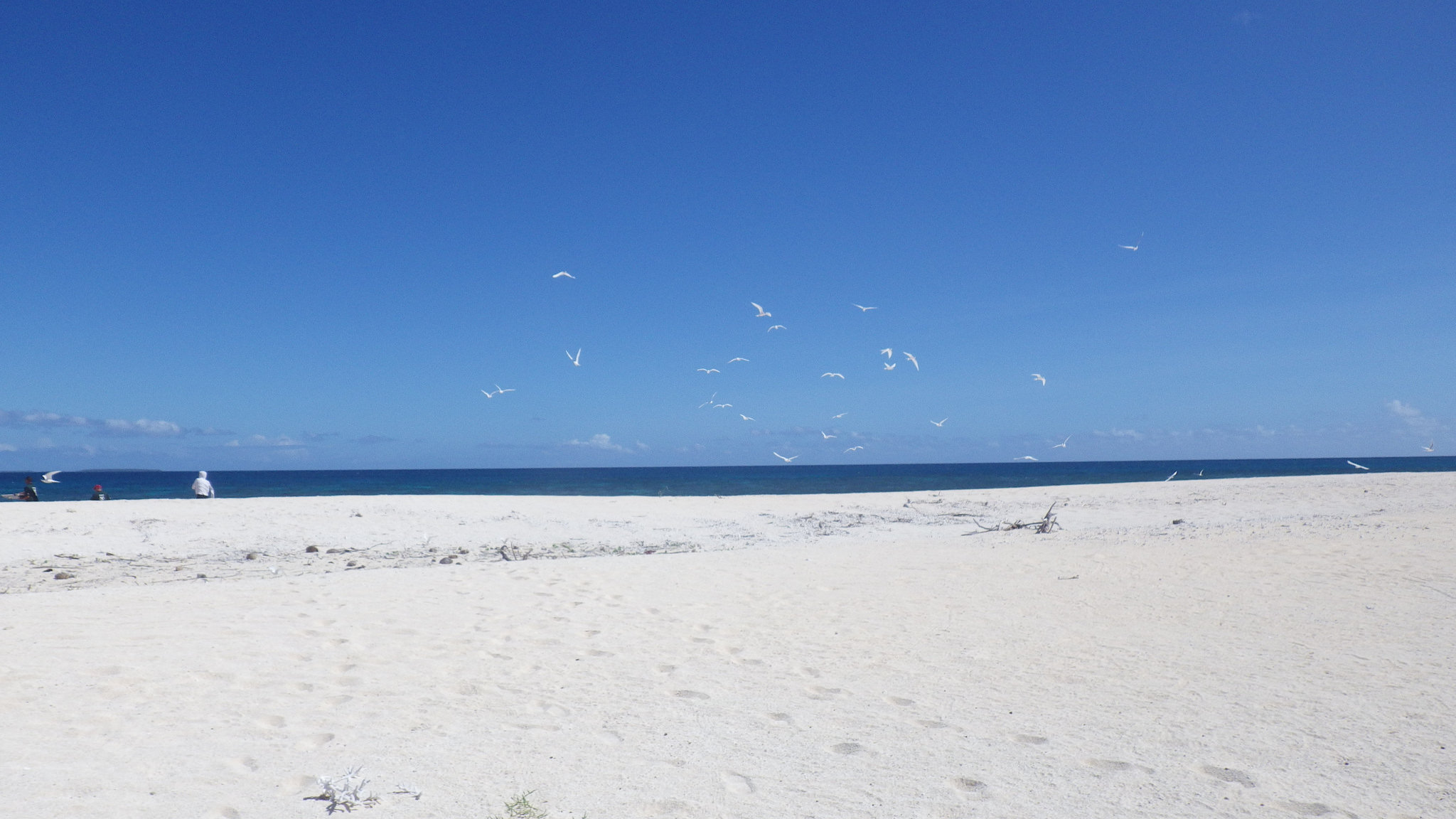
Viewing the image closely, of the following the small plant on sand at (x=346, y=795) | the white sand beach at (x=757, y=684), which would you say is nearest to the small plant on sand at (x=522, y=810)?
the white sand beach at (x=757, y=684)

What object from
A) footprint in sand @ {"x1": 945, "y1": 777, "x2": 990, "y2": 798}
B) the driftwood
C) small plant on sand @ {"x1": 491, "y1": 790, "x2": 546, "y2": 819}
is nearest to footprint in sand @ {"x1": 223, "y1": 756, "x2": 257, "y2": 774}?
small plant on sand @ {"x1": 491, "y1": 790, "x2": 546, "y2": 819}

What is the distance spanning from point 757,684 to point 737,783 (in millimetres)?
1391

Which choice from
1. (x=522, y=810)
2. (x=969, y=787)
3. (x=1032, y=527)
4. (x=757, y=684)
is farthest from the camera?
(x=1032, y=527)

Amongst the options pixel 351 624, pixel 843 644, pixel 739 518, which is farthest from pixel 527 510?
pixel 843 644

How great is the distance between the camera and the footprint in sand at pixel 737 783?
10.7 feet

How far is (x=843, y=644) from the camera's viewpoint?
5.59 meters

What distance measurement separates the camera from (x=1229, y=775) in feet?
11.1

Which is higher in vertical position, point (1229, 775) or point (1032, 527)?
point (1032, 527)

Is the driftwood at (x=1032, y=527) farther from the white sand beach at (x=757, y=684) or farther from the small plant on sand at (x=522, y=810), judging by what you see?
the small plant on sand at (x=522, y=810)

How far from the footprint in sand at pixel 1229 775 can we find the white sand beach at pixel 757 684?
21 millimetres

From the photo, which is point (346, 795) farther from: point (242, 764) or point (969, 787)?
point (969, 787)

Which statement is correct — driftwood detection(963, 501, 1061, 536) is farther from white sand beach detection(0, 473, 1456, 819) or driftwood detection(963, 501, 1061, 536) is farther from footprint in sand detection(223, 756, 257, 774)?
footprint in sand detection(223, 756, 257, 774)

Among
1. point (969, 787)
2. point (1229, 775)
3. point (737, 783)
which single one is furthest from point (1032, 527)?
point (737, 783)

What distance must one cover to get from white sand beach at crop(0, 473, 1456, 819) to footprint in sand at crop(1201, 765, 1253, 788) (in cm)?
2
